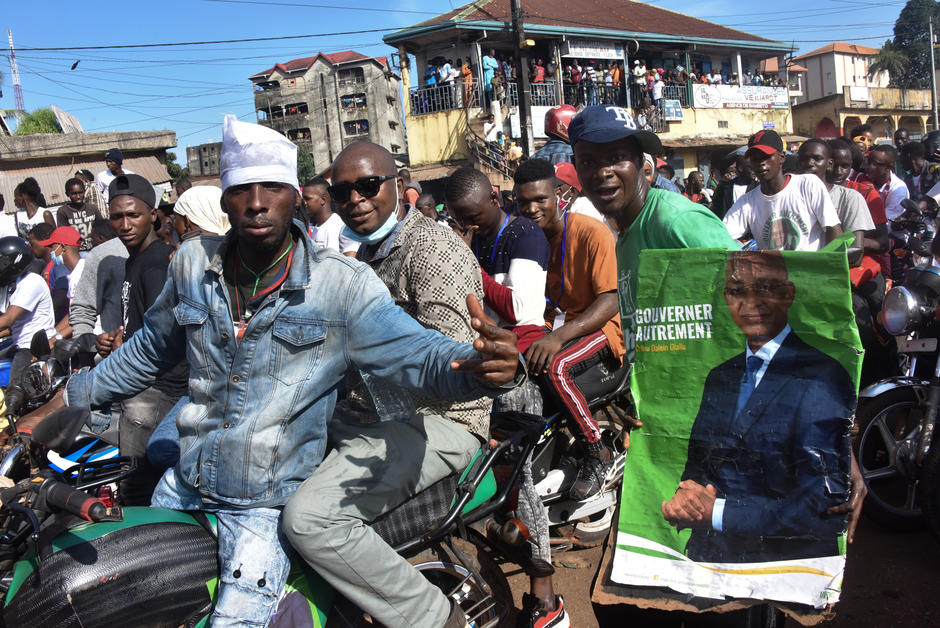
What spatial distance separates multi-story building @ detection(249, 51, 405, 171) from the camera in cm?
5119

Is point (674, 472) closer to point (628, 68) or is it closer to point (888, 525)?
point (888, 525)

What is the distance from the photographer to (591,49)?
30.8m

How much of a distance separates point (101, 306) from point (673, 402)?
175 inches

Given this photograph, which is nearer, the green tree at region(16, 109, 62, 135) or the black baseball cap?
the black baseball cap

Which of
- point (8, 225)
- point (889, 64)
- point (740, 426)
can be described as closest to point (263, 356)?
point (740, 426)

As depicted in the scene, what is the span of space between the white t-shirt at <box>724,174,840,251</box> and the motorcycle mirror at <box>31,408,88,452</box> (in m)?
4.36

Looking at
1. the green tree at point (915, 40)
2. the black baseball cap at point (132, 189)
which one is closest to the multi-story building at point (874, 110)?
the green tree at point (915, 40)

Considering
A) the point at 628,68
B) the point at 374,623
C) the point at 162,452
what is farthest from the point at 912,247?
the point at 628,68

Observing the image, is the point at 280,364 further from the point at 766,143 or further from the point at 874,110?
the point at 874,110

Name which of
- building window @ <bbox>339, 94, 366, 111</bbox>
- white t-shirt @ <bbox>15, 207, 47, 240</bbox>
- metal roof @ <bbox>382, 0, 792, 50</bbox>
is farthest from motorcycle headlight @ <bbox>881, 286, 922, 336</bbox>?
building window @ <bbox>339, 94, 366, 111</bbox>

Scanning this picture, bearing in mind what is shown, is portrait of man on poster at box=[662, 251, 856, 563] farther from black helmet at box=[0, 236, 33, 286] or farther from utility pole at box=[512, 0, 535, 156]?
utility pole at box=[512, 0, 535, 156]

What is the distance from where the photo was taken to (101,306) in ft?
16.8

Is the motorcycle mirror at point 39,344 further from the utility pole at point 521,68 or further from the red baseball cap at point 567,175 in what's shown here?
the utility pole at point 521,68

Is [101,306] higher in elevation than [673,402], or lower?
higher
